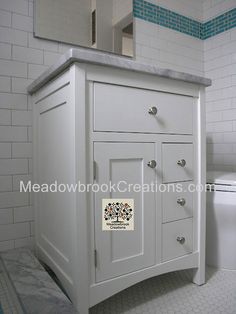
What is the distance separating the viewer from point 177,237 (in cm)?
112

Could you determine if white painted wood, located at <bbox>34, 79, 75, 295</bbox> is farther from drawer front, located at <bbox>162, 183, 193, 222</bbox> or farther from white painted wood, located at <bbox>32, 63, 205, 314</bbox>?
drawer front, located at <bbox>162, 183, 193, 222</bbox>

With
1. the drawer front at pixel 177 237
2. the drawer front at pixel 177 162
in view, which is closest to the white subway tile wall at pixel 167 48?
the drawer front at pixel 177 162

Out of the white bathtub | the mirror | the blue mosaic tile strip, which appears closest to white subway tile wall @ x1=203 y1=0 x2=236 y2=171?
the blue mosaic tile strip

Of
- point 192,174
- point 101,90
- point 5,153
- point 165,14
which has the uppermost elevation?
point 165,14

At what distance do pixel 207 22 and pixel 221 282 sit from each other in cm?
192

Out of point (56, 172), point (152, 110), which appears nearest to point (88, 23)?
point (152, 110)

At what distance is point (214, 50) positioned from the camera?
202 cm

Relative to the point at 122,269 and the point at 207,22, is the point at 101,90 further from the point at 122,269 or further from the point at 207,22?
the point at 207,22

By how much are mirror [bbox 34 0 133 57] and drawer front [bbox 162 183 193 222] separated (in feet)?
Result: 3.09

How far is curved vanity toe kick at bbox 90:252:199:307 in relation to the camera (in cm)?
91

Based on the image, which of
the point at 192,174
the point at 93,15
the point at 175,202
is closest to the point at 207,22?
the point at 93,15

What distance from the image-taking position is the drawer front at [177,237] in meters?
1.09

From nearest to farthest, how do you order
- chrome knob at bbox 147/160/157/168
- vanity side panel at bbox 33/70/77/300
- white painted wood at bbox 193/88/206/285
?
vanity side panel at bbox 33/70/77/300, chrome knob at bbox 147/160/157/168, white painted wood at bbox 193/88/206/285

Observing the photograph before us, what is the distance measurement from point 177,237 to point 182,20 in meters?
1.66
